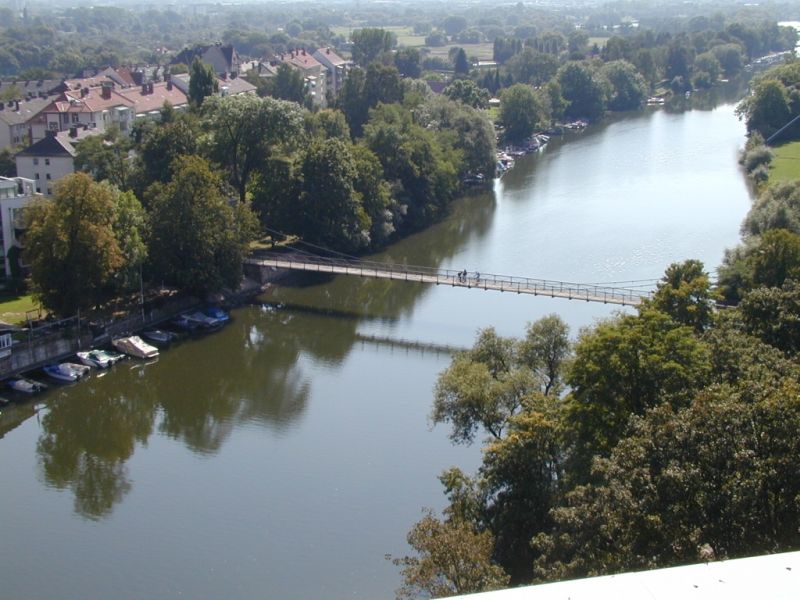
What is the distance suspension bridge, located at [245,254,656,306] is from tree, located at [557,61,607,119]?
35862 millimetres

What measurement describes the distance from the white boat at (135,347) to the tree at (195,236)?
9.20 ft

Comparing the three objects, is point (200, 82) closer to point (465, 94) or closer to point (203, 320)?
point (465, 94)

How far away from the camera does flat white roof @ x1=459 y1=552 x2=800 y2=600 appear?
8.18 meters

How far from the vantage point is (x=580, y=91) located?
66.1m

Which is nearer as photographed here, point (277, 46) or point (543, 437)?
point (543, 437)

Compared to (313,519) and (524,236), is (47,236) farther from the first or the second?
(524,236)

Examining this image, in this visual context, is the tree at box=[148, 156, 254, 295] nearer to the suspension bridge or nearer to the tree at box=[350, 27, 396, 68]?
the suspension bridge

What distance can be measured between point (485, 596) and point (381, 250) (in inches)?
1110

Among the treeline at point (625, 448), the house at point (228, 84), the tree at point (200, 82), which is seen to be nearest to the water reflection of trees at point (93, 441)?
the treeline at point (625, 448)

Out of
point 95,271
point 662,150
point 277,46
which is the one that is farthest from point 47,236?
point 277,46

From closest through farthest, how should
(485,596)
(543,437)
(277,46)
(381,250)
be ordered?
(485,596)
(543,437)
(381,250)
(277,46)

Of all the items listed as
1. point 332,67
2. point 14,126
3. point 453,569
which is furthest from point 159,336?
→ point 332,67

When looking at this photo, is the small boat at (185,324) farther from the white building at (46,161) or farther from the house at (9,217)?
the white building at (46,161)

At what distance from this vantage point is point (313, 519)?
17.5 m
